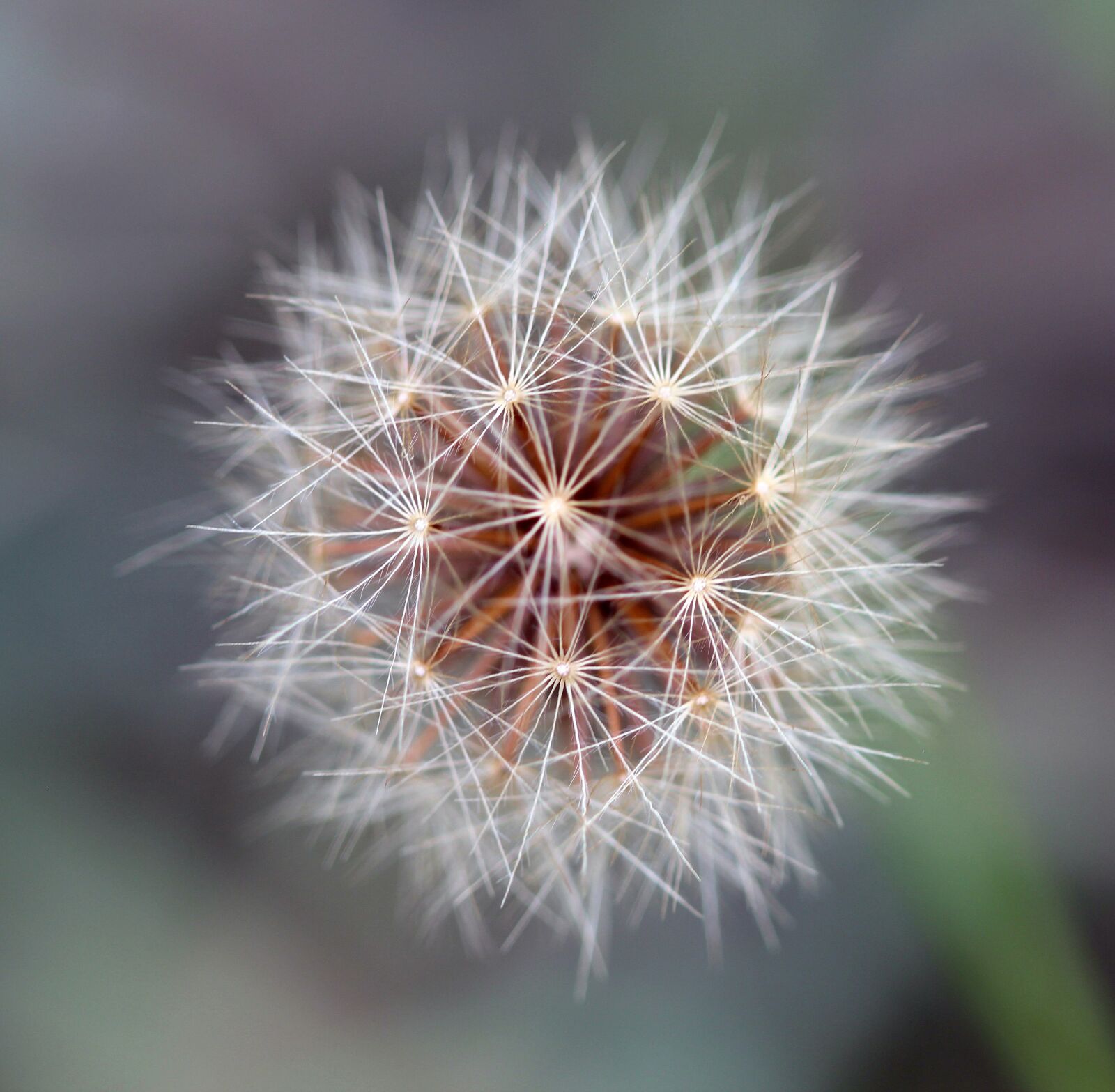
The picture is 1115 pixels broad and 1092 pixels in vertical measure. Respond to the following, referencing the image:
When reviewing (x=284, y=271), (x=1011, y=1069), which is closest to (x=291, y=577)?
(x=284, y=271)

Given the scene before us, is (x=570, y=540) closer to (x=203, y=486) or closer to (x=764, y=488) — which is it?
(x=764, y=488)

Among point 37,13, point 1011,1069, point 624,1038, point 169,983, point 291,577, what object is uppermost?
point 37,13

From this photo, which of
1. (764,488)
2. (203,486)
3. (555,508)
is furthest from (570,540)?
(203,486)

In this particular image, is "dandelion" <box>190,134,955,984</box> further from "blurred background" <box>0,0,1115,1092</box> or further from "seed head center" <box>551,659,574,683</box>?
"blurred background" <box>0,0,1115,1092</box>

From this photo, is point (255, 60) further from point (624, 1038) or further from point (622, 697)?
point (624, 1038)

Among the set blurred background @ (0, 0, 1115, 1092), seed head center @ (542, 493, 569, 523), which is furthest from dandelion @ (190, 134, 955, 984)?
blurred background @ (0, 0, 1115, 1092)
